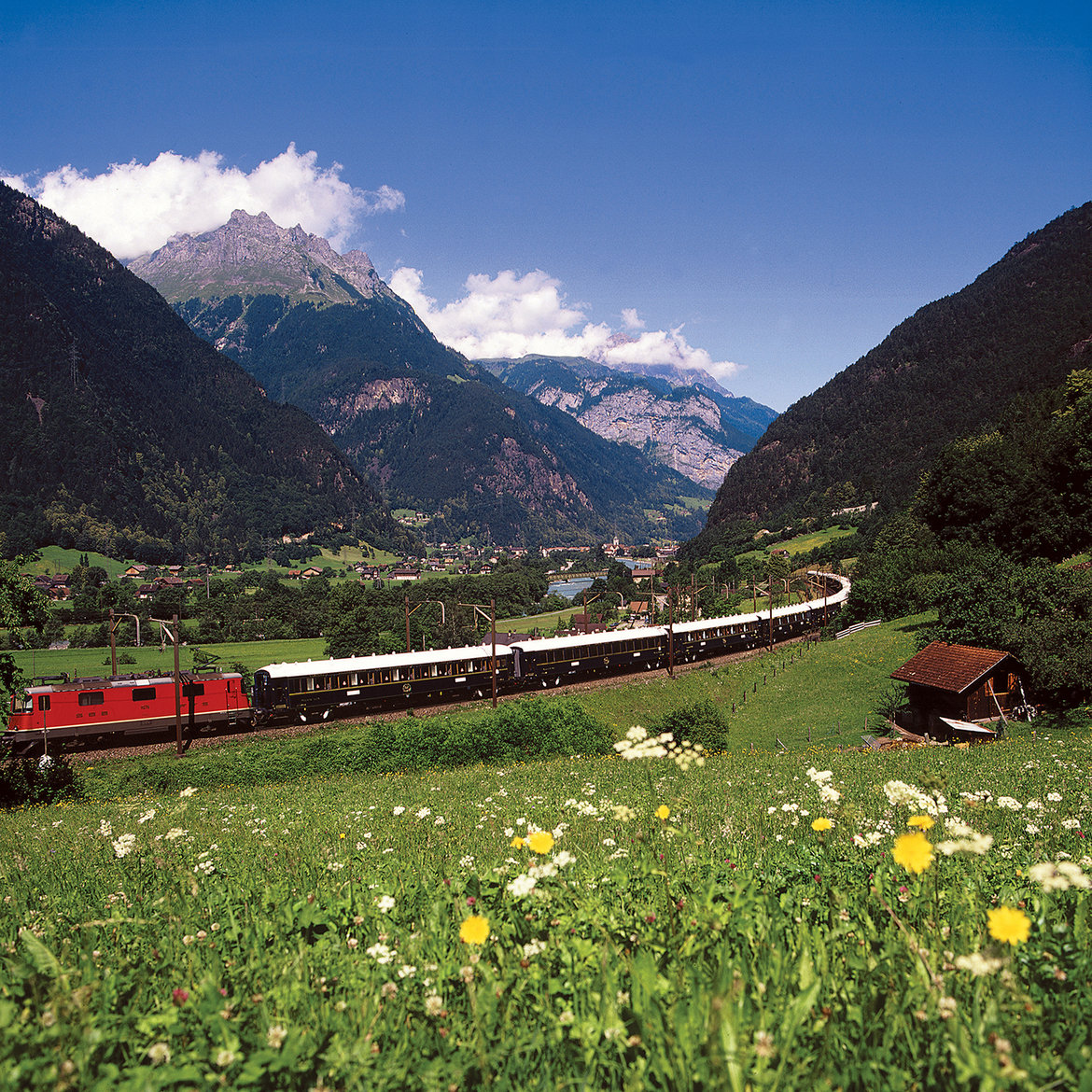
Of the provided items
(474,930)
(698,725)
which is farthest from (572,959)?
(698,725)

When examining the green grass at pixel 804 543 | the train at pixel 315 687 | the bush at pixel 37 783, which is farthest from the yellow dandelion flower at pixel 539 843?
the green grass at pixel 804 543

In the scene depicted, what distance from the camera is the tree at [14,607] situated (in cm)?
1708

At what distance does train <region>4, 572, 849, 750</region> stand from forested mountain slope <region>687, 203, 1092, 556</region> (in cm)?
10394

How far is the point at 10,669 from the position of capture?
57.1 ft

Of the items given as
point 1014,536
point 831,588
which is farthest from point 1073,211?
point 1014,536

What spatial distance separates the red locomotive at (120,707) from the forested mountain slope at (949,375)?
12682 cm

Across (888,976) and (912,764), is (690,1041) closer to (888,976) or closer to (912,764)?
(888,976)

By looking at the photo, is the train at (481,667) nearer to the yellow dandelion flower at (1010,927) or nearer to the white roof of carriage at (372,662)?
the white roof of carriage at (372,662)

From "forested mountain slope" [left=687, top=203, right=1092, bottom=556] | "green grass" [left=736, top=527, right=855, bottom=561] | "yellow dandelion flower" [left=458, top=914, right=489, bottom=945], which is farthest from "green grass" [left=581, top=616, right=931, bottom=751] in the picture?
"forested mountain slope" [left=687, top=203, right=1092, bottom=556]

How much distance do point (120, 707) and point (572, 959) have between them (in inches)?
1469

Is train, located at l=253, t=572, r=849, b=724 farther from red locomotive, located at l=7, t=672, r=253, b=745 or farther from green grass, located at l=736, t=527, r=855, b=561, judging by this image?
green grass, located at l=736, t=527, r=855, b=561

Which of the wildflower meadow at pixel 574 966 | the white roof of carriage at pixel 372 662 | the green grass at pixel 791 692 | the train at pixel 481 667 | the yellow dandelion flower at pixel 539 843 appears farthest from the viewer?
the train at pixel 481 667

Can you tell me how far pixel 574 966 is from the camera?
2674mm

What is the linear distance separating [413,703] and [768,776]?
31.0 metres
